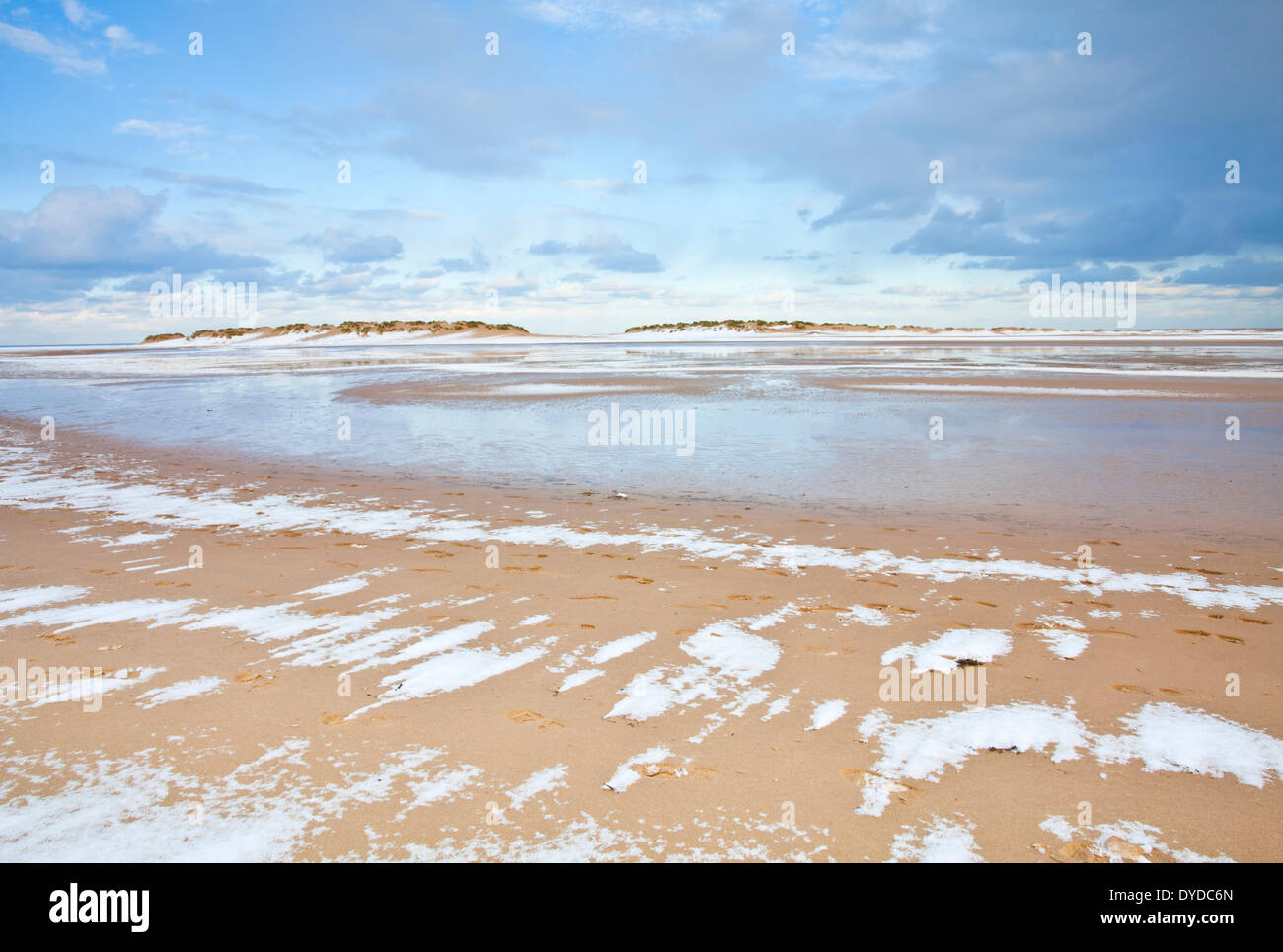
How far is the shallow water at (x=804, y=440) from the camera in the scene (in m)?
8.57

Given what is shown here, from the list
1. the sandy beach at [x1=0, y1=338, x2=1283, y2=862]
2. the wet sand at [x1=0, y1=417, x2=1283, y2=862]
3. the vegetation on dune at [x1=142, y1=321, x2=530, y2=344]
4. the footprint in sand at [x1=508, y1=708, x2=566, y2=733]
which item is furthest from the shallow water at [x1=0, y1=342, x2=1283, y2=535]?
the vegetation on dune at [x1=142, y1=321, x2=530, y2=344]

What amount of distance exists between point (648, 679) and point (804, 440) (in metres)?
9.33

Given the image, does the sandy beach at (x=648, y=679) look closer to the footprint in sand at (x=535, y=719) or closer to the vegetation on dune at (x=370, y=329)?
the footprint in sand at (x=535, y=719)

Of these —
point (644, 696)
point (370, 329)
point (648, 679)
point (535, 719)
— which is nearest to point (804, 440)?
point (648, 679)

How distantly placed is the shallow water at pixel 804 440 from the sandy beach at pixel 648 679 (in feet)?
1.38

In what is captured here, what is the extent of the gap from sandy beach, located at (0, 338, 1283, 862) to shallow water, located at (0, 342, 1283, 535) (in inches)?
16.6

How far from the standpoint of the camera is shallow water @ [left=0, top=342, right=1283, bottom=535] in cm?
857

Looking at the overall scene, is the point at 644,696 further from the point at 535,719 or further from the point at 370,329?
the point at 370,329

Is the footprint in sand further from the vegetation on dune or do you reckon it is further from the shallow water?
the vegetation on dune

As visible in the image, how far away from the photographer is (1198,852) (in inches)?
106

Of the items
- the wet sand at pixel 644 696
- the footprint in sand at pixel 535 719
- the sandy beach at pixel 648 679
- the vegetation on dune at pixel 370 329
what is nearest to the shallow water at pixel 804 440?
the sandy beach at pixel 648 679
